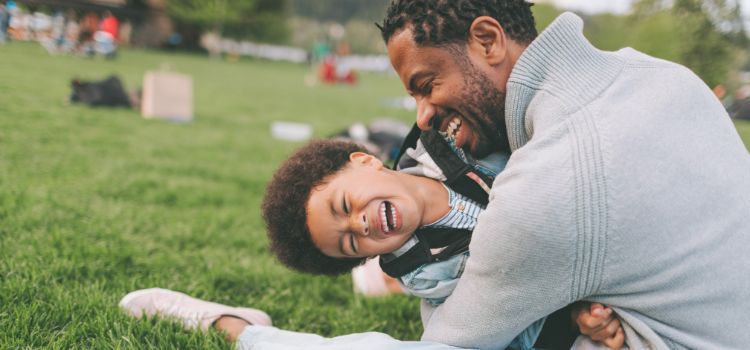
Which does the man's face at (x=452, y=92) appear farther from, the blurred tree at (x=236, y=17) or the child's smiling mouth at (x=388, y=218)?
the blurred tree at (x=236, y=17)

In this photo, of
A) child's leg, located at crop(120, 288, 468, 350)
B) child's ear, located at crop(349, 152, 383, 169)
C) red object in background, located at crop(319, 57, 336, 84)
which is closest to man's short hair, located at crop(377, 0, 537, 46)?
child's ear, located at crop(349, 152, 383, 169)

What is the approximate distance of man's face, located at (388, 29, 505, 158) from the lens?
2.11 metres

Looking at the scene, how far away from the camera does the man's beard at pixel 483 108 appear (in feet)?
6.89

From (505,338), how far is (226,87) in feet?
51.7

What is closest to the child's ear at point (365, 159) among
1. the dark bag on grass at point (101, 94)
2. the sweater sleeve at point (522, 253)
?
the sweater sleeve at point (522, 253)

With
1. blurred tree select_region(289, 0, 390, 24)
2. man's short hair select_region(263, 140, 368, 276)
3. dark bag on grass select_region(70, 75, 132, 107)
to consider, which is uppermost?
man's short hair select_region(263, 140, 368, 276)

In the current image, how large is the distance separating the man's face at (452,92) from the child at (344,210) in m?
0.24

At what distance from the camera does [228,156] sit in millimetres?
6457

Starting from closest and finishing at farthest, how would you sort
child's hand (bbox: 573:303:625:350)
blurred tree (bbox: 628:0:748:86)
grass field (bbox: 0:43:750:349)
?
child's hand (bbox: 573:303:625:350)
grass field (bbox: 0:43:750:349)
blurred tree (bbox: 628:0:748:86)

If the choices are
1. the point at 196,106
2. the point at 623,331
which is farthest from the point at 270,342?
the point at 196,106

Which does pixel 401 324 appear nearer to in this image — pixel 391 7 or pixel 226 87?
pixel 391 7

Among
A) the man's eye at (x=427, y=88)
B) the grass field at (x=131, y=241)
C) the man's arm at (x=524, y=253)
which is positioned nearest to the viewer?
the man's arm at (x=524, y=253)

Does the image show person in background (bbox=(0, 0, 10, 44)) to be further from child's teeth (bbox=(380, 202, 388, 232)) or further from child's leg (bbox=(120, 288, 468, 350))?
child's teeth (bbox=(380, 202, 388, 232))

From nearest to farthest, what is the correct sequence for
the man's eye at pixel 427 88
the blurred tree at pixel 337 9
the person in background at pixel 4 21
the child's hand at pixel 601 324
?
1. the child's hand at pixel 601 324
2. the man's eye at pixel 427 88
3. the person in background at pixel 4 21
4. the blurred tree at pixel 337 9
